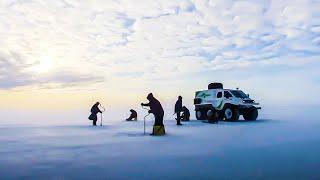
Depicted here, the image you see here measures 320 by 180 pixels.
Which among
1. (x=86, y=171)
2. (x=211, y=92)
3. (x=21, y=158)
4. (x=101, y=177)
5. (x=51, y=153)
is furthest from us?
(x=211, y=92)

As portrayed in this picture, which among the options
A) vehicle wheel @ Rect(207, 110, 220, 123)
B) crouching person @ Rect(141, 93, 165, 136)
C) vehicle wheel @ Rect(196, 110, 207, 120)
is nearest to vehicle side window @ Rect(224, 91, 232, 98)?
vehicle wheel @ Rect(207, 110, 220, 123)

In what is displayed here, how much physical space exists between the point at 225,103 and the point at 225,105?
0.49 feet

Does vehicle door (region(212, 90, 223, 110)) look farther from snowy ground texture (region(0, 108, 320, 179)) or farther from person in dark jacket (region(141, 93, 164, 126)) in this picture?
snowy ground texture (region(0, 108, 320, 179))

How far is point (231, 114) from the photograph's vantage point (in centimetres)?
3006

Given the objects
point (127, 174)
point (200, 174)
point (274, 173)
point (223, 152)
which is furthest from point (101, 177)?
point (223, 152)

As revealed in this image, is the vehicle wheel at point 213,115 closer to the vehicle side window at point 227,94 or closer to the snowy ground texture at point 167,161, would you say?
the vehicle side window at point 227,94

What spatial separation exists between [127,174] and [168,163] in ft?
5.86

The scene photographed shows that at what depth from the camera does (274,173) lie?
815 centimetres

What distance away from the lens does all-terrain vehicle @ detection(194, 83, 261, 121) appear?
30.1m

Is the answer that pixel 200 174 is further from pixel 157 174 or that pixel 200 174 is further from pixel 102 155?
pixel 102 155

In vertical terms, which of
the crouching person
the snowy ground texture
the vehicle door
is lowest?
the snowy ground texture

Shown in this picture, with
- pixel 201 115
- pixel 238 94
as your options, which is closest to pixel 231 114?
pixel 238 94

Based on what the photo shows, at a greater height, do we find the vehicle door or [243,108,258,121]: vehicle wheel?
the vehicle door

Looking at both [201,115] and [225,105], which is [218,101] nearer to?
[225,105]
